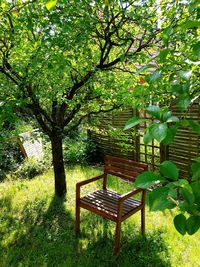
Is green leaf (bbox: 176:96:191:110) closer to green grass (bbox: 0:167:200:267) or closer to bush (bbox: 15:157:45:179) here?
green grass (bbox: 0:167:200:267)

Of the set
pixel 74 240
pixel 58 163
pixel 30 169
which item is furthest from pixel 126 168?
pixel 30 169

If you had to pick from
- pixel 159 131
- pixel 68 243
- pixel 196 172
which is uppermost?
pixel 159 131

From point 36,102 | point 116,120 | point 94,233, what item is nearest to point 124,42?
point 36,102

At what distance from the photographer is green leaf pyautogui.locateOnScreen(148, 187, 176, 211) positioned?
55cm

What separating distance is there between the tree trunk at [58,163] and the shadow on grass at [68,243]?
51 centimetres

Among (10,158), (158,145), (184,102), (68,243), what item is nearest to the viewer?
(184,102)

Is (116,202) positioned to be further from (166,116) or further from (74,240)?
(166,116)

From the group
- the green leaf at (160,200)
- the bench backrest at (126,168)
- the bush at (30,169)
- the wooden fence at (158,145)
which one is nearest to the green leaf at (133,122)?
the green leaf at (160,200)

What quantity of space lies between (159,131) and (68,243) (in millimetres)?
2997

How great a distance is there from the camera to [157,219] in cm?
379

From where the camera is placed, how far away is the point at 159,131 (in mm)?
558

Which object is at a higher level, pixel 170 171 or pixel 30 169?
pixel 170 171

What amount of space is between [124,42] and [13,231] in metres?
Result: 2.90

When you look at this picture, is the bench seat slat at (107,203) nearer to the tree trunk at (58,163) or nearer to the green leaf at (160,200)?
the tree trunk at (58,163)
